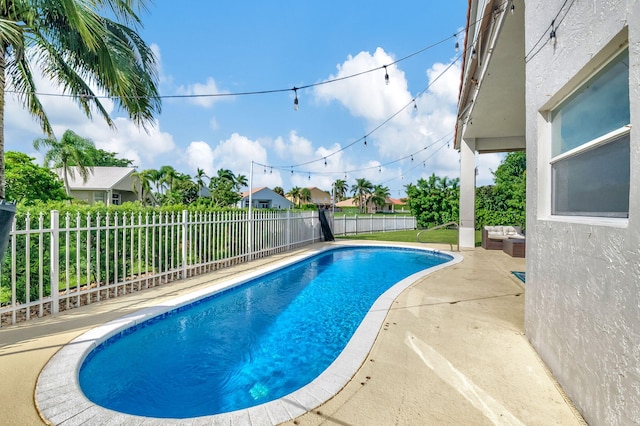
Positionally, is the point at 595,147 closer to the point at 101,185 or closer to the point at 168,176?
the point at 101,185

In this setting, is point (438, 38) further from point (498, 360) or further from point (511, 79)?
point (498, 360)

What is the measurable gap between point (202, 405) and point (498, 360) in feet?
9.39

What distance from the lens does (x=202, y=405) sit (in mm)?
2713

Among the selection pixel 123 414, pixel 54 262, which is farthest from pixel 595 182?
pixel 54 262

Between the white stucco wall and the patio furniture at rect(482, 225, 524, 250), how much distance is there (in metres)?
8.71

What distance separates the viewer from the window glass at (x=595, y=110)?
1903mm

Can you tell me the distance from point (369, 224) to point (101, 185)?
19823mm

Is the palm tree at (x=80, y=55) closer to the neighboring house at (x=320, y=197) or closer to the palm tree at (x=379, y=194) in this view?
the palm tree at (x=379, y=194)

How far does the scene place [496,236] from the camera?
11.4 meters

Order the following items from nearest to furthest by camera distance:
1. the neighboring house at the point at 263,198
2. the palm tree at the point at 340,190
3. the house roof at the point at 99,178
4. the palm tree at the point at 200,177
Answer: the house roof at the point at 99,178
the palm tree at the point at 200,177
the neighboring house at the point at 263,198
the palm tree at the point at 340,190

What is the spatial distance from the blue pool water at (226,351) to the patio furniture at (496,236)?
22.1ft

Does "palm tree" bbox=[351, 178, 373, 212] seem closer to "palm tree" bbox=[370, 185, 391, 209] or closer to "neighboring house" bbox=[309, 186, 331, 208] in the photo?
"palm tree" bbox=[370, 185, 391, 209]

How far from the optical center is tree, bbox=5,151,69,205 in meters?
14.7

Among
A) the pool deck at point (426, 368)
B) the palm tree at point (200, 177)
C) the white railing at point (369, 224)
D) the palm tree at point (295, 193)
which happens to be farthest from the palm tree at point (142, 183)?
the palm tree at point (295, 193)
